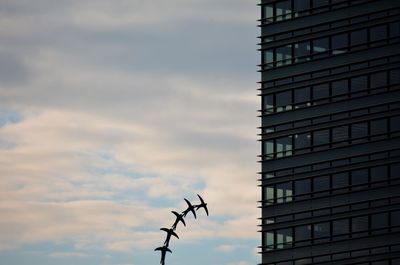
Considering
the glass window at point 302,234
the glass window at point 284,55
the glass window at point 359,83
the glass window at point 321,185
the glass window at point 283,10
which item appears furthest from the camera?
the glass window at point 283,10

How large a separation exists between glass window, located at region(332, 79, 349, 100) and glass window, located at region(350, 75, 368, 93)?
0.58 metres

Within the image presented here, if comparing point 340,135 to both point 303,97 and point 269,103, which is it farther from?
point 269,103

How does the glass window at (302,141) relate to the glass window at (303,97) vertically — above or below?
below

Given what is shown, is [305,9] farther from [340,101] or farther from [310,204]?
[310,204]

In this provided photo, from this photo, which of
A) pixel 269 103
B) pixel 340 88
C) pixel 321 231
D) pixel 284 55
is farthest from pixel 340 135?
pixel 284 55

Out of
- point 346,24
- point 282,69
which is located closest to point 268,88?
point 282,69

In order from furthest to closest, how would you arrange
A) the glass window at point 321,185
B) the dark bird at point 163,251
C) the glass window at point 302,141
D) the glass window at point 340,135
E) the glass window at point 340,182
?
the glass window at point 302,141, the glass window at point 321,185, the glass window at point 340,135, the glass window at point 340,182, the dark bird at point 163,251

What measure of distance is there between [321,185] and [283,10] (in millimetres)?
15890

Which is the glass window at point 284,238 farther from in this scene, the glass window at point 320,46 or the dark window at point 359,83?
the glass window at point 320,46

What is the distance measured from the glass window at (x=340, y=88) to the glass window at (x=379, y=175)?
23.2 ft

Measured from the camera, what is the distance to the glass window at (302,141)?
96875mm

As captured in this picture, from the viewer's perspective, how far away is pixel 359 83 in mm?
94875

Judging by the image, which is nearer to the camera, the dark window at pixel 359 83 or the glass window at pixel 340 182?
the glass window at pixel 340 182

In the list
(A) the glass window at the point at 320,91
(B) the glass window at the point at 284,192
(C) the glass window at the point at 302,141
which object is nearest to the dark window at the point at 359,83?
(A) the glass window at the point at 320,91
